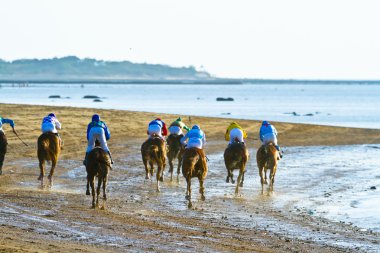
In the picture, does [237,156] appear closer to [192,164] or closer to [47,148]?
[192,164]


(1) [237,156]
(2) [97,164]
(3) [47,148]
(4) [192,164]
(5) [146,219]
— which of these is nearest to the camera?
(5) [146,219]

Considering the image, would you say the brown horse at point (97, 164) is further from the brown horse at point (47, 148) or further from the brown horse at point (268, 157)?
the brown horse at point (268, 157)

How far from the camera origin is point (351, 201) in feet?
72.6

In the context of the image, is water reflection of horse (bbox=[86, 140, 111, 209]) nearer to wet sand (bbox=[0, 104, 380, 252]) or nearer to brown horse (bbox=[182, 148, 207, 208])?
wet sand (bbox=[0, 104, 380, 252])

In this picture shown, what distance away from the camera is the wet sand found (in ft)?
48.2

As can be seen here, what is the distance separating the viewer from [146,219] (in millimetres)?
17750

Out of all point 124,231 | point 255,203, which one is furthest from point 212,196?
point 124,231

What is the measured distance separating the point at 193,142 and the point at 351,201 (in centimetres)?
427

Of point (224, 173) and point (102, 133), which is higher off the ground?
point (102, 133)

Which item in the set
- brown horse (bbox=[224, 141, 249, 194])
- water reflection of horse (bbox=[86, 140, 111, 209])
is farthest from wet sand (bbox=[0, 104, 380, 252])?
brown horse (bbox=[224, 141, 249, 194])

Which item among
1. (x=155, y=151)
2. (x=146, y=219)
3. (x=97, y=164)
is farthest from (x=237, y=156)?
(x=146, y=219)

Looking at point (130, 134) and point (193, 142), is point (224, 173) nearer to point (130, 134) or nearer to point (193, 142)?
point (193, 142)

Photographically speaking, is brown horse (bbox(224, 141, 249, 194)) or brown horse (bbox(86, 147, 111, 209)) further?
brown horse (bbox(224, 141, 249, 194))

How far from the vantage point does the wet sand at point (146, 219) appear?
48.2 ft
